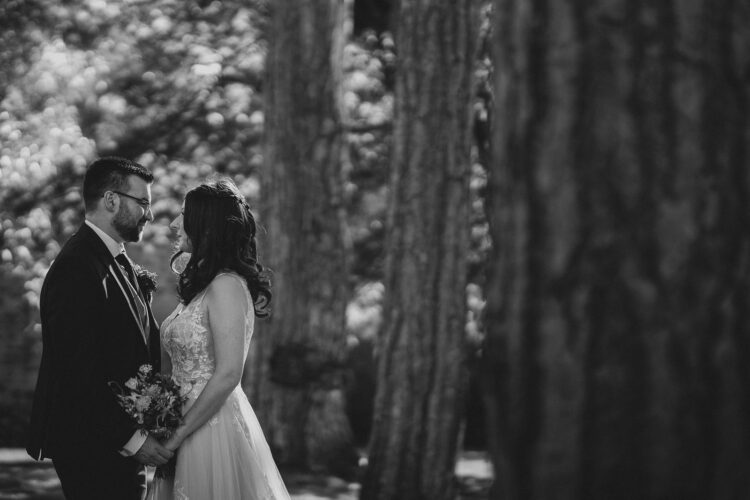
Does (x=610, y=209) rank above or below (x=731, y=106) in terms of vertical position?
below

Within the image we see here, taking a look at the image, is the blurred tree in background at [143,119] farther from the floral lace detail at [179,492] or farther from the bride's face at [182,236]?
the floral lace detail at [179,492]

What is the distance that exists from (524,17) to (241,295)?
269 cm

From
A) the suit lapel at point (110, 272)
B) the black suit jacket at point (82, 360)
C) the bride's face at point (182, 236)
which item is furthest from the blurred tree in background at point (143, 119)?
the black suit jacket at point (82, 360)

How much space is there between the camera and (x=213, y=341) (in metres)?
4.80

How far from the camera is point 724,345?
7.39 feet

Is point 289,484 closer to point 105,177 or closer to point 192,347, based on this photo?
point 105,177

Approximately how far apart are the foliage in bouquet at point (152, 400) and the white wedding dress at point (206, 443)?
11cm

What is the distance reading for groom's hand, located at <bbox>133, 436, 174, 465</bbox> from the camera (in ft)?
15.5

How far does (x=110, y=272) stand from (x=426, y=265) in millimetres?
3307

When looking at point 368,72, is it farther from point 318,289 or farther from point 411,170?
point 411,170

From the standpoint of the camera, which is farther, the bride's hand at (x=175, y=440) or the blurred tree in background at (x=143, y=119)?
the blurred tree in background at (x=143, y=119)

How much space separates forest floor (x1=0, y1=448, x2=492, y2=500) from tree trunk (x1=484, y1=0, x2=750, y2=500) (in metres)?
7.35

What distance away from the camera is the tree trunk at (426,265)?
792cm

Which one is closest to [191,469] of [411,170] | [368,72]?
[411,170]
